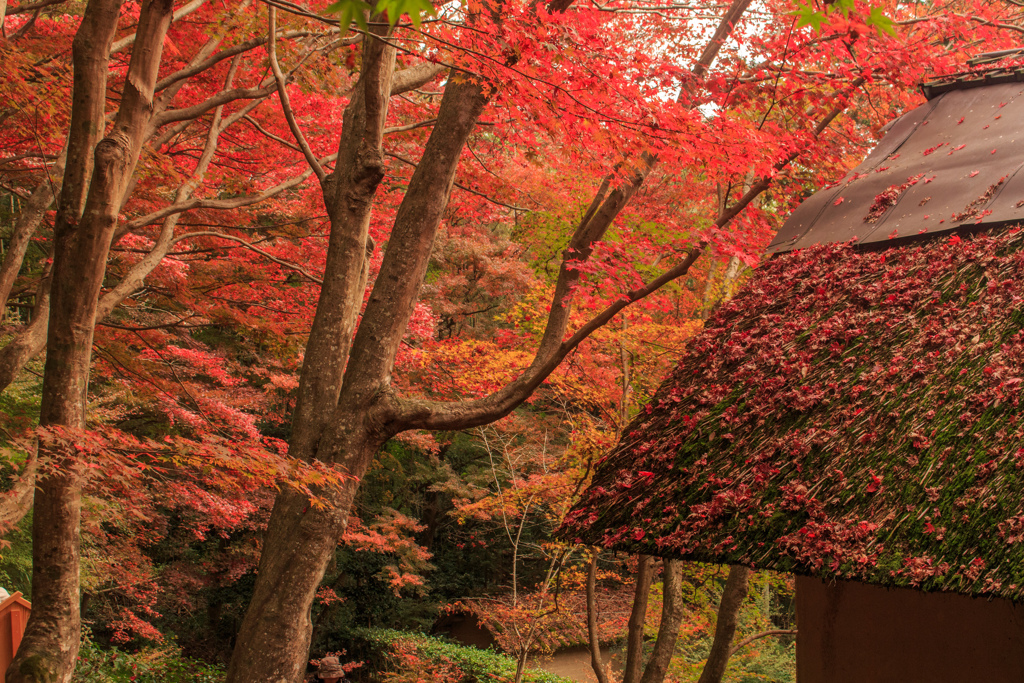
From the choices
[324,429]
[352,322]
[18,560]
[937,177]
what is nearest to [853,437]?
[937,177]

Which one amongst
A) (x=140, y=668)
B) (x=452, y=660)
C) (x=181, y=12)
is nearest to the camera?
(x=181, y=12)

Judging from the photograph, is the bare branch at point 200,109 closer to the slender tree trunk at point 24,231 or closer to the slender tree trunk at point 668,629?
the slender tree trunk at point 24,231

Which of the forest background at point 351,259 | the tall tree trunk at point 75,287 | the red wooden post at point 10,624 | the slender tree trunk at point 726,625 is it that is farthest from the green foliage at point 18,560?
the slender tree trunk at point 726,625

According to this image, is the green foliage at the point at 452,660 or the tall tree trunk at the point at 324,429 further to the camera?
the green foliage at the point at 452,660

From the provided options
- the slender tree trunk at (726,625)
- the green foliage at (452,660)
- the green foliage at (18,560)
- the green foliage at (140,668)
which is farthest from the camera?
the green foliage at (452,660)

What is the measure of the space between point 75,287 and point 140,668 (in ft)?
25.7

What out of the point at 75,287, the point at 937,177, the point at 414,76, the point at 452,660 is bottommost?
the point at 452,660

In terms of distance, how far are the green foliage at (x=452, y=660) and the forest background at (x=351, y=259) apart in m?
0.12

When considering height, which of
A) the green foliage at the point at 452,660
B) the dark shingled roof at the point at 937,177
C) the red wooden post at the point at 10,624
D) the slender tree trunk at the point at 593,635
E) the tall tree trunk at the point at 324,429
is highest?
the dark shingled roof at the point at 937,177

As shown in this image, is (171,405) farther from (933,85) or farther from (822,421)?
(933,85)

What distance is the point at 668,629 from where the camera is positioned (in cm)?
738

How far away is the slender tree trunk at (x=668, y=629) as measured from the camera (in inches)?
282

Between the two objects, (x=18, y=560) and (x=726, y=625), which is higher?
(x=726, y=625)

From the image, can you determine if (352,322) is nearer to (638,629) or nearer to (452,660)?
(638,629)
